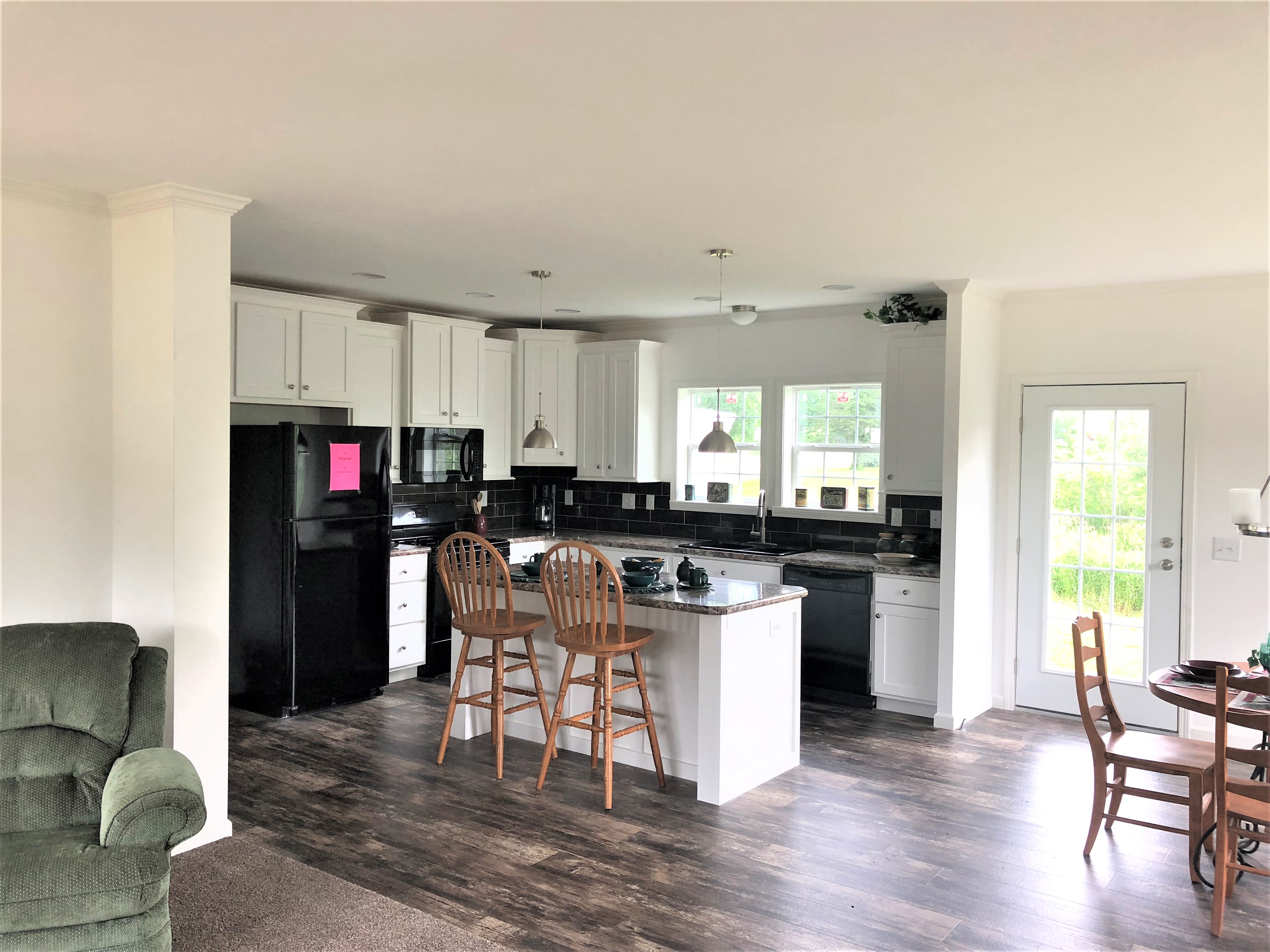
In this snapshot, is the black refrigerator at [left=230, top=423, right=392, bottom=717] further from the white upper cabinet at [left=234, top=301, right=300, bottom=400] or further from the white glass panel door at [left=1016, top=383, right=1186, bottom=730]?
the white glass panel door at [left=1016, top=383, right=1186, bottom=730]

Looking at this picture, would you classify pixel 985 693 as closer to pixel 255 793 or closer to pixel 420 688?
pixel 420 688

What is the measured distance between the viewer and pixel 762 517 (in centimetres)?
659

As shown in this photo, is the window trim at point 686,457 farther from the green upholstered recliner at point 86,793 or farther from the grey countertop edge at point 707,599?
the green upholstered recliner at point 86,793

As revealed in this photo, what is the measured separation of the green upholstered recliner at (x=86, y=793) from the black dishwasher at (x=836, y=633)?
3716mm

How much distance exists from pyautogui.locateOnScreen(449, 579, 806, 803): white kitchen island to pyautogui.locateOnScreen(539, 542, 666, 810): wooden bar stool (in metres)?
0.10

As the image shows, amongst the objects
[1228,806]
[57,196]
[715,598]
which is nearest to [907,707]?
[715,598]

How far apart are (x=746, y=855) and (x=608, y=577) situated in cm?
124

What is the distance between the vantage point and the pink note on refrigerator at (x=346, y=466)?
5.40 meters

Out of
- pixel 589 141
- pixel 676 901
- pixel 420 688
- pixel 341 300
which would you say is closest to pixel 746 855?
pixel 676 901

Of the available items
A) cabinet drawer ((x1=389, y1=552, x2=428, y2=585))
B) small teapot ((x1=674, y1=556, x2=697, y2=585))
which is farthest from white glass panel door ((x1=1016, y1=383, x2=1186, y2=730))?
cabinet drawer ((x1=389, y1=552, x2=428, y2=585))

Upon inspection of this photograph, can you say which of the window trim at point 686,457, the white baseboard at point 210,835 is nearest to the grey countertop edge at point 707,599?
the white baseboard at point 210,835

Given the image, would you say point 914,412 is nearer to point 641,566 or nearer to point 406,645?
point 641,566

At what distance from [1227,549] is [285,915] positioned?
15.3ft

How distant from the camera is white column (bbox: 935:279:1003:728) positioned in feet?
17.2
